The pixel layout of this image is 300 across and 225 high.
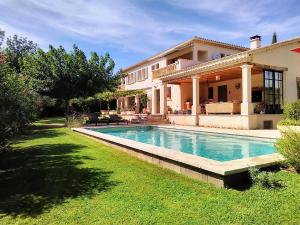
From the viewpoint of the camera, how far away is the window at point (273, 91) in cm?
1789

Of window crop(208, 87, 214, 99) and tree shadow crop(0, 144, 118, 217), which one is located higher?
window crop(208, 87, 214, 99)

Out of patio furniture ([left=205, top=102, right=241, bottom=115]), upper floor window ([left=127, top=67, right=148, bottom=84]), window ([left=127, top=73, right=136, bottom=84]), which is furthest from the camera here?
window ([left=127, top=73, right=136, bottom=84])

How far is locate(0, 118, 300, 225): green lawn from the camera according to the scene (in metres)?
4.13

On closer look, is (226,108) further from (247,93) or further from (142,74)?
(142,74)

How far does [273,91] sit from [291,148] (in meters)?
13.3

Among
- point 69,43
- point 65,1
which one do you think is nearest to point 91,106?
point 69,43

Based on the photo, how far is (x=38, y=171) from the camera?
7191mm

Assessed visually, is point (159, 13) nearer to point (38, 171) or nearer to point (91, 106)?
point (38, 171)

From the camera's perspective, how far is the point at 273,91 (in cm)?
1834

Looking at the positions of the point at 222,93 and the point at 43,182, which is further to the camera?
the point at 222,93

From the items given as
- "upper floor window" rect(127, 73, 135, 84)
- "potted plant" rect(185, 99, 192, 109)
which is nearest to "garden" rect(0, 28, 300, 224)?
"potted plant" rect(185, 99, 192, 109)

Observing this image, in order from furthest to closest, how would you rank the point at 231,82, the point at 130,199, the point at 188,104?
the point at 188,104 → the point at 231,82 → the point at 130,199

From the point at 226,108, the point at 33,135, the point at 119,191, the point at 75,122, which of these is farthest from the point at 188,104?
the point at 119,191

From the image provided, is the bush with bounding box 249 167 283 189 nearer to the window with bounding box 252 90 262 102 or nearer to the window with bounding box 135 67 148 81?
the window with bounding box 252 90 262 102
